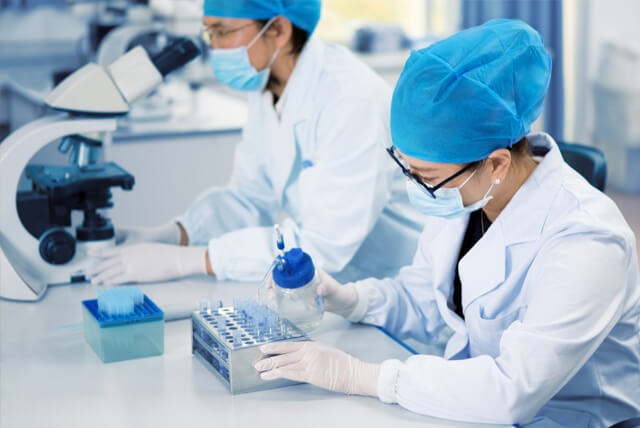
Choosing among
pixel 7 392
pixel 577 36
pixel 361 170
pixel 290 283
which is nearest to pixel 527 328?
pixel 290 283

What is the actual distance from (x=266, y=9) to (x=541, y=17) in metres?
3.40

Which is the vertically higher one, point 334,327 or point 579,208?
point 579,208

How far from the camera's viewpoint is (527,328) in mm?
1080

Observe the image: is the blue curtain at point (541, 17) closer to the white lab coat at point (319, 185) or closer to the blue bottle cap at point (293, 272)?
the white lab coat at point (319, 185)

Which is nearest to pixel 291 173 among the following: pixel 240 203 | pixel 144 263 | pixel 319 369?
pixel 240 203

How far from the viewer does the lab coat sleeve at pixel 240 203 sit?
77.5 inches

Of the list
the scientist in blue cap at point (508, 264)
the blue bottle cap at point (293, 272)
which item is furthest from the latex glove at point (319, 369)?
the blue bottle cap at point (293, 272)

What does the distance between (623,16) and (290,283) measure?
430cm

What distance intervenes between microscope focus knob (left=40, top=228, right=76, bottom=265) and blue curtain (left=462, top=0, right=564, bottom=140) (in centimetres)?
363

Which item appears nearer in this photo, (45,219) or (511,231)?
(511,231)

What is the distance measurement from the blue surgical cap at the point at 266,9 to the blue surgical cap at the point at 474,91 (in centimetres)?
67

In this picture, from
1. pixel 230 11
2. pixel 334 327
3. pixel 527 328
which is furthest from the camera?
pixel 230 11

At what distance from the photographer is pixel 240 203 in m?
2.05

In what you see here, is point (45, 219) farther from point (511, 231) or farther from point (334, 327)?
point (511, 231)
